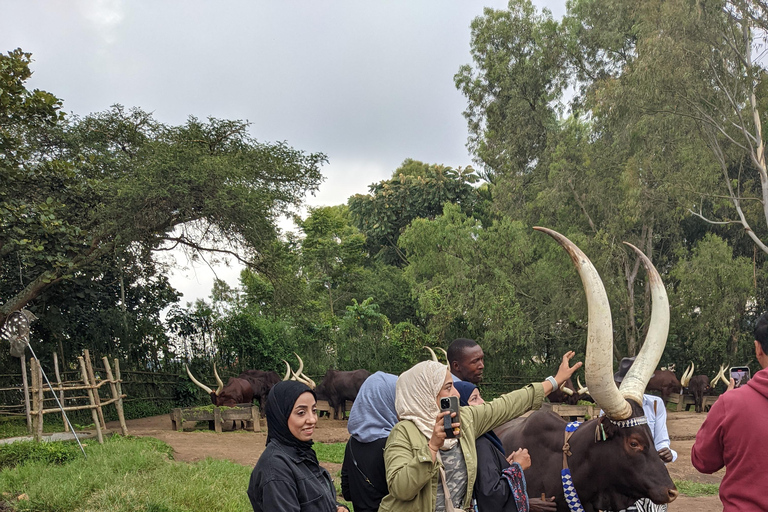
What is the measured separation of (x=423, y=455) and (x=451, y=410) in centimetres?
21

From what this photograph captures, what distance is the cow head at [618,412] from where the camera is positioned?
304 centimetres

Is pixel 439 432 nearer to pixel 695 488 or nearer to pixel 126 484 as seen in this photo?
pixel 126 484

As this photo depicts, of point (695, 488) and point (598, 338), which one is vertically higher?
point (598, 338)

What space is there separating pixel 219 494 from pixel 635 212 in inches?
540

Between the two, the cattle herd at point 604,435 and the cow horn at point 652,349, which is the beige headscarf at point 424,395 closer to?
the cattle herd at point 604,435

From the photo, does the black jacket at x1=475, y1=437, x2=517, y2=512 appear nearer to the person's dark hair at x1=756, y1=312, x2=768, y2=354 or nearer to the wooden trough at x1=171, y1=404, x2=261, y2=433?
the person's dark hair at x1=756, y1=312, x2=768, y2=354

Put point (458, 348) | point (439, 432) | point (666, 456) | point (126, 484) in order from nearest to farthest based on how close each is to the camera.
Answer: point (439, 432) → point (666, 456) → point (458, 348) → point (126, 484)

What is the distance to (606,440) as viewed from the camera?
3371 millimetres

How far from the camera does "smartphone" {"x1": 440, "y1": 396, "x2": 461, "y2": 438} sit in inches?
92.4

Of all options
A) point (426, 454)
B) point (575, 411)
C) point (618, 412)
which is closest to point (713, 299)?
point (575, 411)

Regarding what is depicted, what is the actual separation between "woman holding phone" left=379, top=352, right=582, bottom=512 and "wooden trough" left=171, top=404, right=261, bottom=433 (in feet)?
34.8

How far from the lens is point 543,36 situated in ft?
68.5

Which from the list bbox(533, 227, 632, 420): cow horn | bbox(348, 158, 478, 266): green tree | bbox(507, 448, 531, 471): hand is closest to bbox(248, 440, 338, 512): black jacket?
bbox(507, 448, 531, 471): hand

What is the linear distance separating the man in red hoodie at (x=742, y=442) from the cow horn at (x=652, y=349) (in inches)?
21.8
